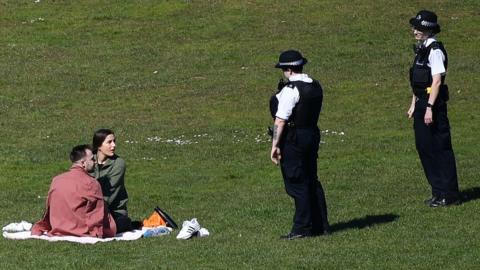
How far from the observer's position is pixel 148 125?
24.9 metres

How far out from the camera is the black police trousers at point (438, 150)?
1504 centimetres

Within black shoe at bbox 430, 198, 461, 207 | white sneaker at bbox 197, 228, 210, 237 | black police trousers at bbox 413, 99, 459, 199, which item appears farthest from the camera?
black shoe at bbox 430, 198, 461, 207

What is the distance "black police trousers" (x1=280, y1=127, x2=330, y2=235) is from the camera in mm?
13195

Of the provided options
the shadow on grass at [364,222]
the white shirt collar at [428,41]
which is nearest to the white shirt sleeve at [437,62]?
the white shirt collar at [428,41]

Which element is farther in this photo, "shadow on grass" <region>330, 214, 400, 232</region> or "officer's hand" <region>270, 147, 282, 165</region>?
"shadow on grass" <region>330, 214, 400, 232</region>

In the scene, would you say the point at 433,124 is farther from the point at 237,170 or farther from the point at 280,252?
the point at 237,170

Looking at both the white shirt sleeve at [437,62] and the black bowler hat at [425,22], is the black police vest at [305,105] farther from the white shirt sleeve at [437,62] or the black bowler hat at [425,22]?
the black bowler hat at [425,22]

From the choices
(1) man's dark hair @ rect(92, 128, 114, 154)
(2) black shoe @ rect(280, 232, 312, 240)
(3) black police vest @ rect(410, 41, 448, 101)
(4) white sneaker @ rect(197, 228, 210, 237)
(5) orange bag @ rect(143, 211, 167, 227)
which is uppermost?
(3) black police vest @ rect(410, 41, 448, 101)

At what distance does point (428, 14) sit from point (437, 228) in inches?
104

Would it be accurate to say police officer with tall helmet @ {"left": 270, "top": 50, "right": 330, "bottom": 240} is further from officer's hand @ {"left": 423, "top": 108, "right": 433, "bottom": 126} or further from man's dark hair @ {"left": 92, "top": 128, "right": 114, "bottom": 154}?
man's dark hair @ {"left": 92, "top": 128, "right": 114, "bottom": 154}

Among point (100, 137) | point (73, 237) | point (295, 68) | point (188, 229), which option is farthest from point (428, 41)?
point (73, 237)

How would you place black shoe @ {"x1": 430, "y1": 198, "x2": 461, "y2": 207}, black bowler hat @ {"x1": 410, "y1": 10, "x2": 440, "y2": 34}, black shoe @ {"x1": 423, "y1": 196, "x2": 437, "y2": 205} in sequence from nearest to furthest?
black bowler hat @ {"x1": 410, "y1": 10, "x2": 440, "y2": 34}
black shoe @ {"x1": 430, "y1": 198, "x2": 461, "y2": 207}
black shoe @ {"x1": 423, "y1": 196, "x2": 437, "y2": 205}

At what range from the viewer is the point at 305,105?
13062 millimetres

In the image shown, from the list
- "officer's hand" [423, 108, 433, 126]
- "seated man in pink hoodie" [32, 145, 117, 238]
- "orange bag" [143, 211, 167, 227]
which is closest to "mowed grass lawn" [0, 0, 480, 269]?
"seated man in pink hoodie" [32, 145, 117, 238]
